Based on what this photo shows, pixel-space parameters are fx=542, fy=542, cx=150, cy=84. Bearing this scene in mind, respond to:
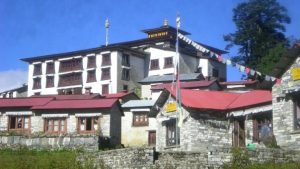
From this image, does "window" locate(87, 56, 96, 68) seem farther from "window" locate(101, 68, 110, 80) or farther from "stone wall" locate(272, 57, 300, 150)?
"stone wall" locate(272, 57, 300, 150)

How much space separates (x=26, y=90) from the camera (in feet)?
320

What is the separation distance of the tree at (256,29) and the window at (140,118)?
22048mm

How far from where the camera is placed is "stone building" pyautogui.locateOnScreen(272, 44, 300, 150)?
31.5m

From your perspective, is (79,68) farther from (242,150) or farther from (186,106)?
(242,150)

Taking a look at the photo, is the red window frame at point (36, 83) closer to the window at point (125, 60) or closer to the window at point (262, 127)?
the window at point (125, 60)

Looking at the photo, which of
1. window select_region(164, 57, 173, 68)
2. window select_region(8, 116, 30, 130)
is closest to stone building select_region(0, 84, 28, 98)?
window select_region(164, 57, 173, 68)

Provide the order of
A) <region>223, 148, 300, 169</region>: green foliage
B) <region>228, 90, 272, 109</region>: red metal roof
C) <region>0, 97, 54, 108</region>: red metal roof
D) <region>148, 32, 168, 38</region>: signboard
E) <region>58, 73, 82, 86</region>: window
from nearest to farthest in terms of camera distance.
→ <region>223, 148, 300, 169</region>: green foliage
<region>228, 90, 272, 109</region>: red metal roof
<region>0, 97, 54, 108</region>: red metal roof
<region>58, 73, 82, 86</region>: window
<region>148, 32, 168, 38</region>: signboard

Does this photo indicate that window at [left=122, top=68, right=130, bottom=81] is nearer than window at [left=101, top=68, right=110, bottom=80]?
No

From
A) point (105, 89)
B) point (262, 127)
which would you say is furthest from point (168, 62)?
point (262, 127)

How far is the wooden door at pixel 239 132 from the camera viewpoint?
125ft

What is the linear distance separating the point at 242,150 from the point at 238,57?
53901 millimetres

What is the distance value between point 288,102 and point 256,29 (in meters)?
49.6

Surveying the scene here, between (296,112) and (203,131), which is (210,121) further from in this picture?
(296,112)

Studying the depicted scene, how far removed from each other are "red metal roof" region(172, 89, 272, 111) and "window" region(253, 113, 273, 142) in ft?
3.59
